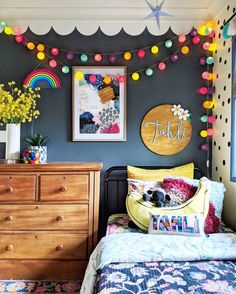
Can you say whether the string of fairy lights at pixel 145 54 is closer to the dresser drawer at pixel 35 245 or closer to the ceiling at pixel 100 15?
the ceiling at pixel 100 15

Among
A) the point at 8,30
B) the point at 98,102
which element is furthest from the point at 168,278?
the point at 8,30

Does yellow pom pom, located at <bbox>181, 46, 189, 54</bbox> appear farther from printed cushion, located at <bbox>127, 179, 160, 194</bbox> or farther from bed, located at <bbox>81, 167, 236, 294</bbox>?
bed, located at <bbox>81, 167, 236, 294</bbox>

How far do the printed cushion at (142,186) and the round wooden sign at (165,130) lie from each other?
1.43 feet

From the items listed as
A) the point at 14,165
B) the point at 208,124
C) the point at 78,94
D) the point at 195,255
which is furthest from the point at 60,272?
the point at 208,124

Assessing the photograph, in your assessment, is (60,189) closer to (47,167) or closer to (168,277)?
(47,167)

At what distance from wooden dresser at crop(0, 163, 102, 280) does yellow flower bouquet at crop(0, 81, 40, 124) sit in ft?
1.60

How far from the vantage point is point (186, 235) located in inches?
79.4

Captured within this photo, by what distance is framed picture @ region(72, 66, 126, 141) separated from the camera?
2779 millimetres

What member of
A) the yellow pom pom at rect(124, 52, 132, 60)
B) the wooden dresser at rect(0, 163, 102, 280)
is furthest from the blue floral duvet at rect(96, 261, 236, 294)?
the yellow pom pom at rect(124, 52, 132, 60)

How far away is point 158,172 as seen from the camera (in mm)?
2660

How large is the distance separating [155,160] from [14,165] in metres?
1.25

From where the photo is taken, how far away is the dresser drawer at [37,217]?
7.75ft

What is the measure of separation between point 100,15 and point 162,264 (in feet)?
7.28

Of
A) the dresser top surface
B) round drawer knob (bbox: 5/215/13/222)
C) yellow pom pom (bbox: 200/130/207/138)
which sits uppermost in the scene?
yellow pom pom (bbox: 200/130/207/138)
